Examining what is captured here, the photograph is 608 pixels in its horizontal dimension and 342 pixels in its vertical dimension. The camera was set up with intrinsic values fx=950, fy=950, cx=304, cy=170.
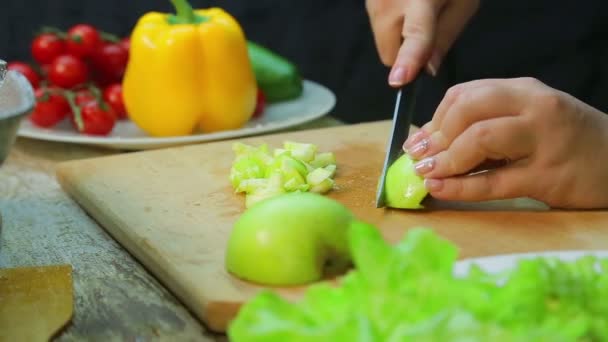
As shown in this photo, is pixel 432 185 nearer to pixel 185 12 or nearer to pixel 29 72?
pixel 185 12

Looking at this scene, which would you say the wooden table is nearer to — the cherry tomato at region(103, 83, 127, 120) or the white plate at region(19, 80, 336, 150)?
the white plate at region(19, 80, 336, 150)

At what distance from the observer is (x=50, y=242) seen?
125 cm

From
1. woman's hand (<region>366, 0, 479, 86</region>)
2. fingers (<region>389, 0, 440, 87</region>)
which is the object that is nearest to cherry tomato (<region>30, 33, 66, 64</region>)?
woman's hand (<region>366, 0, 479, 86</region>)

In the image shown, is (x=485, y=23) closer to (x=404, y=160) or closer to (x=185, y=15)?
(x=185, y=15)

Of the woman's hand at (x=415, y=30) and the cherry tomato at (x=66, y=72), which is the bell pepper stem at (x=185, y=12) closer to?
the cherry tomato at (x=66, y=72)

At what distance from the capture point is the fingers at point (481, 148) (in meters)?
1.23

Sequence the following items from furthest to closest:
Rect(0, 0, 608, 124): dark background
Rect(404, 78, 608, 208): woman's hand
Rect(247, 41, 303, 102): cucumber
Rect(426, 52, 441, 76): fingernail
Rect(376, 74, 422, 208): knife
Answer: Rect(0, 0, 608, 124): dark background, Rect(247, 41, 303, 102): cucumber, Rect(426, 52, 441, 76): fingernail, Rect(376, 74, 422, 208): knife, Rect(404, 78, 608, 208): woman's hand

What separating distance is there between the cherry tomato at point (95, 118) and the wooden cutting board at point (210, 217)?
26cm

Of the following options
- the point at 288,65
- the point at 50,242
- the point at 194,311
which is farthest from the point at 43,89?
the point at 194,311

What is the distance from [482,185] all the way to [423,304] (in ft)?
1.96

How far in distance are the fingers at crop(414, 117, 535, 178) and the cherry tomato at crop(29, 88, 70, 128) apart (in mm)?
805

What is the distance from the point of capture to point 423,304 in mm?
717

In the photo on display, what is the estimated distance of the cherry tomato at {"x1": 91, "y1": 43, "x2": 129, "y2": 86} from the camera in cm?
194

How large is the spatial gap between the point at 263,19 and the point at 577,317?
199 cm
